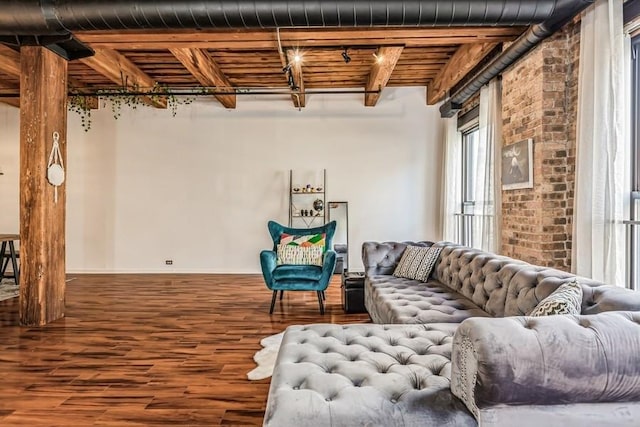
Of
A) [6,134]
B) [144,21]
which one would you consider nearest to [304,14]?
[144,21]

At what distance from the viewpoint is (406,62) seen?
5.76 m

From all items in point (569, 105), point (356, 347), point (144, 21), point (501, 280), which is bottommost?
point (356, 347)

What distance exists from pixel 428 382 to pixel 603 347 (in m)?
0.59

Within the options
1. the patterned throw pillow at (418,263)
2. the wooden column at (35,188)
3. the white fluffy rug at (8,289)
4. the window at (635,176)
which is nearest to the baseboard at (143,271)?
the white fluffy rug at (8,289)

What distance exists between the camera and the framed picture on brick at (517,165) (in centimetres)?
385

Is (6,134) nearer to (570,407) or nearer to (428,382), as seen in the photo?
(428,382)

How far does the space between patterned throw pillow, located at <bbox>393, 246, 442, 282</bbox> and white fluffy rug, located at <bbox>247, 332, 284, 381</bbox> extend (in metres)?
1.31

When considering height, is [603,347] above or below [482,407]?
above

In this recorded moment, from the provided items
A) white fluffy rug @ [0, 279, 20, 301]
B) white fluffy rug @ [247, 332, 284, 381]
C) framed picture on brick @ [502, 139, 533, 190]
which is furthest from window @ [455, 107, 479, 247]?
white fluffy rug @ [0, 279, 20, 301]

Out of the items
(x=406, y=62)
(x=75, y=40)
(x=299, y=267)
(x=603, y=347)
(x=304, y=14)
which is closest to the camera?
(x=603, y=347)

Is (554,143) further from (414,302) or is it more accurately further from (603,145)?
(414,302)

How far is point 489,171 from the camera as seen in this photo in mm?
4773

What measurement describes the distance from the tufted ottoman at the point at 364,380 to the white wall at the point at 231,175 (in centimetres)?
496

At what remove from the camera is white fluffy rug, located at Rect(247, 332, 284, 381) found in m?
2.72
